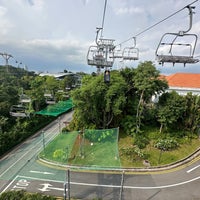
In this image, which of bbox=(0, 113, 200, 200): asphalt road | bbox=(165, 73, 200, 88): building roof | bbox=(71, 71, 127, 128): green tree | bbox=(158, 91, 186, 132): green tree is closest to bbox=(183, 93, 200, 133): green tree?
bbox=(158, 91, 186, 132): green tree

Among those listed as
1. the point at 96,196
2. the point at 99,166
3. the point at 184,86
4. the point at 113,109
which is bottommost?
the point at 96,196

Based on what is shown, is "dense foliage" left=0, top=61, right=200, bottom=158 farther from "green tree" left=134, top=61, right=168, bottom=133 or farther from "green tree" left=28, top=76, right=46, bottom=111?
"green tree" left=28, top=76, right=46, bottom=111

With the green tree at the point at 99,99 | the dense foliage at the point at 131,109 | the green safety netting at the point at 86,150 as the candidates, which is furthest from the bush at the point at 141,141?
the green safety netting at the point at 86,150

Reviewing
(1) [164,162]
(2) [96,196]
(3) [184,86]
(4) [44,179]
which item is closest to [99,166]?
(2) [96,196]

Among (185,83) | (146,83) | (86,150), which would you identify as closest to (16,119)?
(86,150)

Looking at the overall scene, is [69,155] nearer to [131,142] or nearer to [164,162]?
[131,142]
